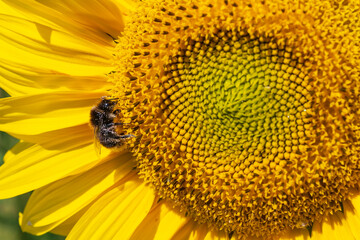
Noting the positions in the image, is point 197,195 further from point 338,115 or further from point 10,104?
point 10,104

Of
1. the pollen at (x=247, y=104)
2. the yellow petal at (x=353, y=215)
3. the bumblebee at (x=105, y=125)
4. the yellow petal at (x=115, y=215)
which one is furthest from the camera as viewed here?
the yellow petal at (x=115, y=215)

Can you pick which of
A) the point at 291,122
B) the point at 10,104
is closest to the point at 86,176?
the point at 10,104

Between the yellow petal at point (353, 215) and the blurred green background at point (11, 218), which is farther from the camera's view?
the blurred green background at point (11, 218)

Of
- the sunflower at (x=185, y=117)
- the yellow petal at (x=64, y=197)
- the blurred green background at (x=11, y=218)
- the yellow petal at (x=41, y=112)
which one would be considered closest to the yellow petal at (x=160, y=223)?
the sunflower at (x=185, y=117)

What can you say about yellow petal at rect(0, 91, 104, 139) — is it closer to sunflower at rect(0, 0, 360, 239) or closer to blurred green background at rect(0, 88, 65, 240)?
sunflower at rect(0, 0, 360, 239)

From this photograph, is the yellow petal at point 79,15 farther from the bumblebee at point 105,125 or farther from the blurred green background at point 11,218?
the blurred green background at point 11,218

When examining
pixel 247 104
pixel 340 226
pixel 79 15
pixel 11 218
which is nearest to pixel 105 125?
pixel 79 15

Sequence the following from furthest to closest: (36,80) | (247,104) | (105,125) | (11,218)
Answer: (11,218) → (36,80) → (105,125) → (247,104)

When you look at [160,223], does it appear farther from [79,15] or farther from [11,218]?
[11,218]

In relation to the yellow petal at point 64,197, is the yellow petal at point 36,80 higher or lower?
higher
